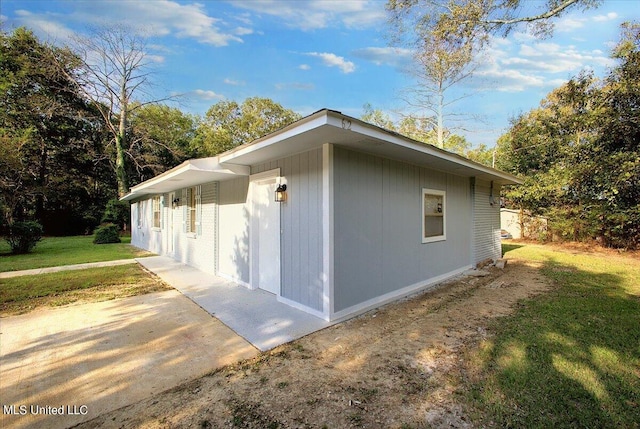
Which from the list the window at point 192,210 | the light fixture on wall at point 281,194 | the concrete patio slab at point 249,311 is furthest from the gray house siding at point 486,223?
the window at point 192,210

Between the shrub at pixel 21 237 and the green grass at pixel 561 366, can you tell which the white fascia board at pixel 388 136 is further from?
the shrub at pixel 21 237

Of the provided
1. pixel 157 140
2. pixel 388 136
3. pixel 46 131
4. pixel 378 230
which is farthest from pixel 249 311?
pixel 46 131

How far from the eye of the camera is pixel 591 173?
1014 cm

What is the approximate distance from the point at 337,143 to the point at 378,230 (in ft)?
5.18

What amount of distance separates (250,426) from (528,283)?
6.18 m

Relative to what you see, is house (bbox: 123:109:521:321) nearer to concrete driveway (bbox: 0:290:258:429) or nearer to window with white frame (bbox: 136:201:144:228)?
concrete driveway (bbox: 0:290:258:429)

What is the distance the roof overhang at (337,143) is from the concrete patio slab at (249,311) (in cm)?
235

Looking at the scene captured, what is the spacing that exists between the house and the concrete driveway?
138 cm

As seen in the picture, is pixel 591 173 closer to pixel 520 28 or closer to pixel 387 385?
pixel 520 28

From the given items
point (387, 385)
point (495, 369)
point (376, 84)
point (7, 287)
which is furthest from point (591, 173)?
point (7, 287)

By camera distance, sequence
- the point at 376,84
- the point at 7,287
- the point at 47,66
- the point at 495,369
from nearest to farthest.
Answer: the point at 495,369 → the point at 7,287 → the point at 376,84 → the point at 47,66

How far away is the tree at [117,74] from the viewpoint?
16422 mm

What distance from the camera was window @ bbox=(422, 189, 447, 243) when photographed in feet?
18.6

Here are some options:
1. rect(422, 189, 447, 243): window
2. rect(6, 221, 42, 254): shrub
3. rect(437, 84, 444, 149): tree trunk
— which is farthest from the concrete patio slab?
rect(437, 84, 444, 149): tree trunk
